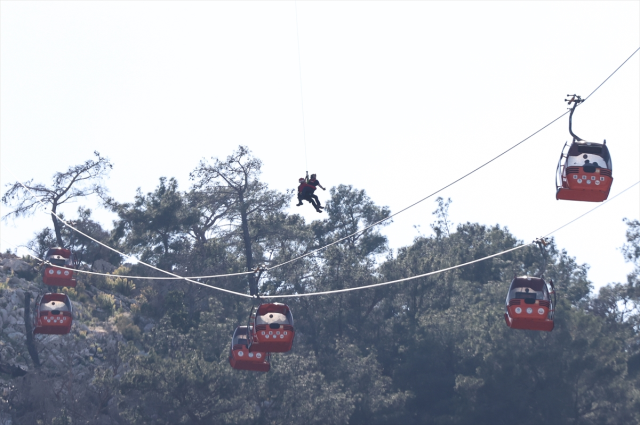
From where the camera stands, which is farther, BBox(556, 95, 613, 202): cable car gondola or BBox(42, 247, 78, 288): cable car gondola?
BBox(42, 247, 78, 288): cable car gondola

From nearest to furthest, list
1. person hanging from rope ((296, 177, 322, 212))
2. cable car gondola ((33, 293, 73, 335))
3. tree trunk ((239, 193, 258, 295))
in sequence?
person hanging from rope ((296, 177, 322, 212))
cable car gondola ((33, 293, 73, 335))
tree trunk ((239, 193, 258, 295))

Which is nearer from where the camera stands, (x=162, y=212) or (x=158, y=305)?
(x=158, y=305)

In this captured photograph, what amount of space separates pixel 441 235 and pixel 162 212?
2938 centimetres

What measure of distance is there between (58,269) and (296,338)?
23515 mm

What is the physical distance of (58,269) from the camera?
119 feet

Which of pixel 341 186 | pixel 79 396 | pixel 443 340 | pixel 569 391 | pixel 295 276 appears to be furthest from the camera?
pixel 341 186

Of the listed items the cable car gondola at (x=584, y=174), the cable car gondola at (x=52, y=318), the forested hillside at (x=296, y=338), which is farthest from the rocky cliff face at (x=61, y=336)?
the cable car gondola at (x=584, y=174)

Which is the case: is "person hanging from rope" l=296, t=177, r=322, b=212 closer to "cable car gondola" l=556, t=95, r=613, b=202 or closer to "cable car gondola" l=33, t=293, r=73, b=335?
"cable car gondola" l=556, t=95, r=613, b=202

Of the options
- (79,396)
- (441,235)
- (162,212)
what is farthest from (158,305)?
(441,235)

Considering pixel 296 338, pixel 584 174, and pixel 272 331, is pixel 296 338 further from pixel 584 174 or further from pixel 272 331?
pixel 584 174

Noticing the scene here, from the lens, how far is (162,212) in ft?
205

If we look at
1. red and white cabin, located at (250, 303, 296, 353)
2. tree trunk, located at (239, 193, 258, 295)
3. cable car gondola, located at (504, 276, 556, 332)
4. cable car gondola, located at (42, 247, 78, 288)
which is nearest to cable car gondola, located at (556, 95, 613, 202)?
cable car gondola, located at (504, 276, 556, 332)

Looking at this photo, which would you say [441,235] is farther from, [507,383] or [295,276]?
[507,383]

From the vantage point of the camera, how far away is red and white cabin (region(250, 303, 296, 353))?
2344 cm
